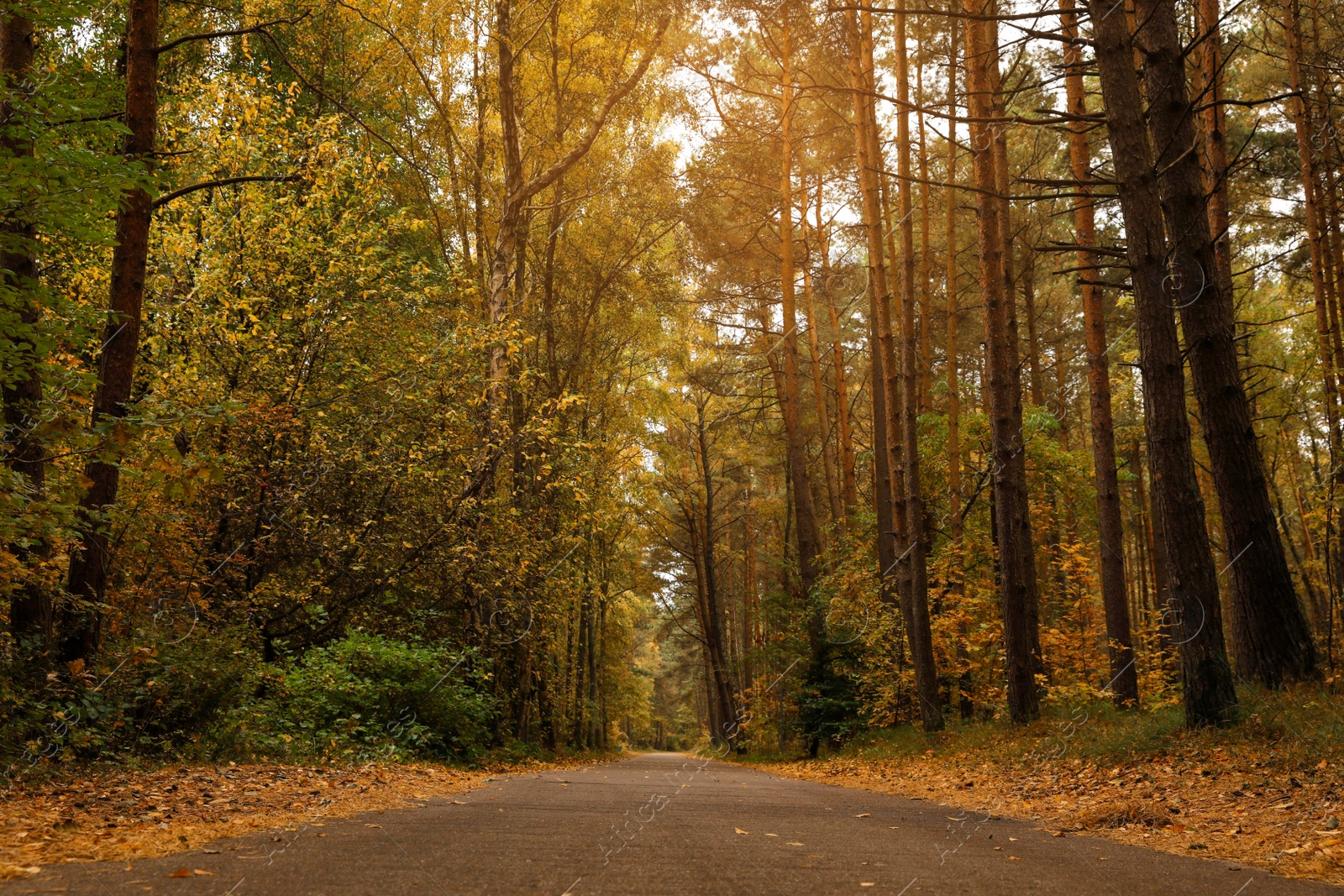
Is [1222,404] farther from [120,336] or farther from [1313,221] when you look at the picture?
[120,336]

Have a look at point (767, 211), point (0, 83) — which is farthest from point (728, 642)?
point (0, 83)

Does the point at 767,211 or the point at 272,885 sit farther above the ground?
the point at 767,211

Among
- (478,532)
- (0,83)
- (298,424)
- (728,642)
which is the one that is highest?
(0,83)

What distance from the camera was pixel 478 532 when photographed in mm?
15250

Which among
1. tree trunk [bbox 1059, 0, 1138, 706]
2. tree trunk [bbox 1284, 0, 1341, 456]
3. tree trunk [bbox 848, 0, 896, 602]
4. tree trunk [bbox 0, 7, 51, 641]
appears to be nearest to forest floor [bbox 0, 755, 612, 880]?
tree trunk [bbox 0, 7, 51, 641]

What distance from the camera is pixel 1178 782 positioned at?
7.25 meters

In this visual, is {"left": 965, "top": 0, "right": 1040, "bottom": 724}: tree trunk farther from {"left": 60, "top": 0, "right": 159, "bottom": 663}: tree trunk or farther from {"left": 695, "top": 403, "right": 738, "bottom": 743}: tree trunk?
{"left": 695, "top": 403, "right": 738, "bottom": 743}: tree trunk

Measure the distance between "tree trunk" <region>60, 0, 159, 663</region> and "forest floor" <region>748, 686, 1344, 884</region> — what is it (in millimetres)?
8485

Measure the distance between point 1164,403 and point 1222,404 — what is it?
1.84 feet

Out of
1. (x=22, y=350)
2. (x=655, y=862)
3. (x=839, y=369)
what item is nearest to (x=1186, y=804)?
(x=655, y=862)

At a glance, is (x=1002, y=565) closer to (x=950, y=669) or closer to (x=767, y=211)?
(x=950, y=669)

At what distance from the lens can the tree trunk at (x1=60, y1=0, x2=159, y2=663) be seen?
28.5 ft

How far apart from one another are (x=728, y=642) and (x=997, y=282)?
3974 cm

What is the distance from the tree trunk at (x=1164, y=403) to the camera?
830 centimetres
